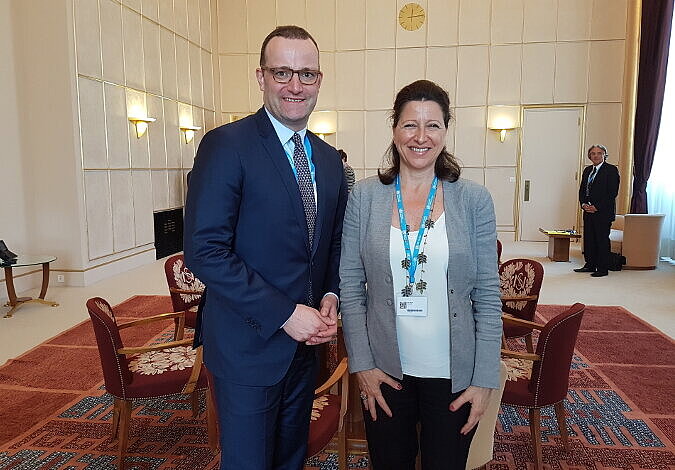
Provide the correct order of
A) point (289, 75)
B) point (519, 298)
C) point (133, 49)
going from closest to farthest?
1. point (289, 75)
2. point (519, 298)
3. point (133, 49)

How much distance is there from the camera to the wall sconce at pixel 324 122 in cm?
1125

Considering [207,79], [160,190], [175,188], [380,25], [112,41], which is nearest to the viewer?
[112,41]

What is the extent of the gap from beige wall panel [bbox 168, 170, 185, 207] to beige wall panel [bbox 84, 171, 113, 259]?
77.8 inches

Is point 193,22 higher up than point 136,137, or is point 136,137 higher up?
point 193,22

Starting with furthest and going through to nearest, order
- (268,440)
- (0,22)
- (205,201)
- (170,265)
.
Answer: (0,22) → (170,265) → (268,440) → (205,201)

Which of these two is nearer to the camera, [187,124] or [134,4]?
[134,4]

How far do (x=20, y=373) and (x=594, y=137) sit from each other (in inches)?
405

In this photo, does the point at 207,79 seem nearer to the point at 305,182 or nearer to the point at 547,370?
the point at 547,370

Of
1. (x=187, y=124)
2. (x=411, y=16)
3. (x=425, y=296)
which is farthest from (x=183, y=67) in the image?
(x=425, y=296)

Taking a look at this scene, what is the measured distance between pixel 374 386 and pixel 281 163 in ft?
2.55

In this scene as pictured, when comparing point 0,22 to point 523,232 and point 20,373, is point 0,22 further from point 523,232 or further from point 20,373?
point 523,232

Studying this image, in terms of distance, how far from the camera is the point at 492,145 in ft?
35.1

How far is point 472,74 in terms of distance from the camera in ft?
34.8

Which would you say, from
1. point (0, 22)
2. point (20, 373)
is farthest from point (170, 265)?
point (0, 22)
